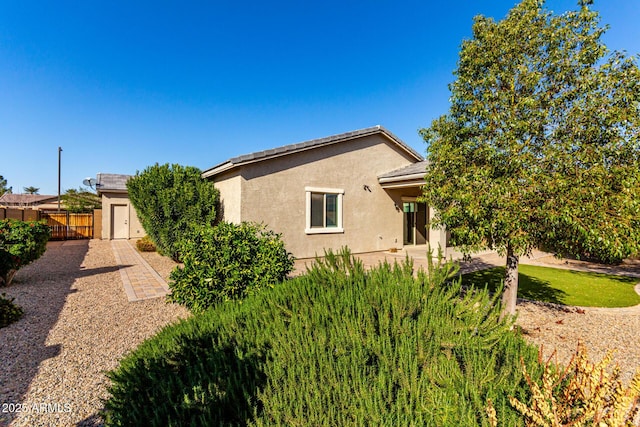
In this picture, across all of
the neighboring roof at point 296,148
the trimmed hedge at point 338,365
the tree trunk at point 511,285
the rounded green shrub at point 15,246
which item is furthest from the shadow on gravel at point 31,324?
the tree trunk at point 511,285

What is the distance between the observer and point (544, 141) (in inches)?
177

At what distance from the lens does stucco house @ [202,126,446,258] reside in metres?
11.7

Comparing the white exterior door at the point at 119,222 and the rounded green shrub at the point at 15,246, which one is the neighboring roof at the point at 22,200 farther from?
the rounded green shrub at the point at 15,246

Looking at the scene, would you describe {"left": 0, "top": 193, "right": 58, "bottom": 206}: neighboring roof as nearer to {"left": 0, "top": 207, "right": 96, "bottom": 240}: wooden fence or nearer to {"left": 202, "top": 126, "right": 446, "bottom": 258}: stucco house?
{"left": 0, "top": 207, "right": 96, "bottom": 240}: wooden fence

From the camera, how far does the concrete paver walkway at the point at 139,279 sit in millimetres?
7587

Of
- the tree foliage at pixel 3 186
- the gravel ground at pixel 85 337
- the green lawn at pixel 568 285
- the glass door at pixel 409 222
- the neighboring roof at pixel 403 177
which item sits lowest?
the gravel ground at pixel 85 337

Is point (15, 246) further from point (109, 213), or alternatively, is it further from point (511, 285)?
point (109, 213)

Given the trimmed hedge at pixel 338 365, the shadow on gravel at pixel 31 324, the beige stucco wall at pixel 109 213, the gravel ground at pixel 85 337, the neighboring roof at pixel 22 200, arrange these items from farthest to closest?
the neighboring roof at pixel 22 200 < the beige stucco wall at pixel 109 213 < the shadow on gravel at pixel 31 324 < the gravel ground at pixel 85 337 < the trimmed hedge at pixel 338 365

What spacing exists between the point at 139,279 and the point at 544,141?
1109 centimetres

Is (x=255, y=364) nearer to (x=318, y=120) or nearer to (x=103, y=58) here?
(x=103, y=58)

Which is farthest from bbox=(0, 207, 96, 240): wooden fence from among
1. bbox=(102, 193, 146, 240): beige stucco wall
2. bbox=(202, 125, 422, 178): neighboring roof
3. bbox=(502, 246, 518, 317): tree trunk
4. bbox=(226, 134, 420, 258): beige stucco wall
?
bbox=(502, 246, 518, 317): tree trunk

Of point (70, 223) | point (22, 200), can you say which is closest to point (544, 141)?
point (70, 223)

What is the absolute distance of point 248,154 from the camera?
11016 mm

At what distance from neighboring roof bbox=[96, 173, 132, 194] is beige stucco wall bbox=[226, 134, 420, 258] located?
43.2 feet
